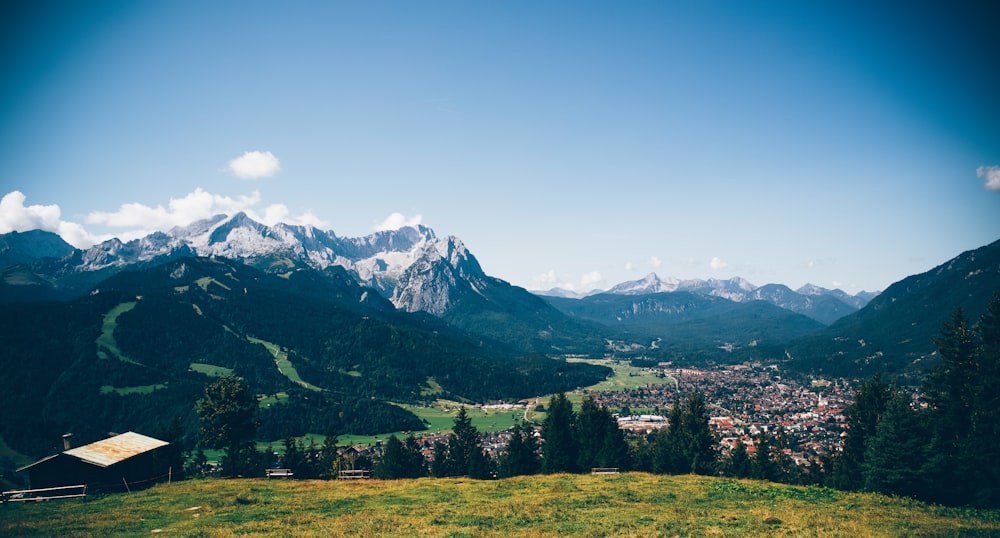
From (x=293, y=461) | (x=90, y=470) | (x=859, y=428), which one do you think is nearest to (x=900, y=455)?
(x=859, y=428)

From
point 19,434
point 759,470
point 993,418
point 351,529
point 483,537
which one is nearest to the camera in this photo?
point 483,537

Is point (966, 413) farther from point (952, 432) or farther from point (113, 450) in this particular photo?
point (113, 450)

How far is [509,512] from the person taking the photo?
103 ft

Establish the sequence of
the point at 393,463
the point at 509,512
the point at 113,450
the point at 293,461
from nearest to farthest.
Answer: the point at 509,512 < the point at 113,450 < the point at 393,463 < the point at 293,461

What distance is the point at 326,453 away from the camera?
102 meters

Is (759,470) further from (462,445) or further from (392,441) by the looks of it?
(392,441)

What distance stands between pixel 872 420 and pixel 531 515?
5264 cm

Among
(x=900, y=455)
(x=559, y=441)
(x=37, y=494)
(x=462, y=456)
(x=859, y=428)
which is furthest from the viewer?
(x=462, y=456)

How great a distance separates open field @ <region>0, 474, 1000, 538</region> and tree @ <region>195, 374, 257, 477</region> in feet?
58.5

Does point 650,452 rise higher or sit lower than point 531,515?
lower

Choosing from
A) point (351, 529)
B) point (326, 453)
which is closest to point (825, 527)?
point (351, 529)

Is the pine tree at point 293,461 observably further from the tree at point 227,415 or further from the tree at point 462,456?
the tree at point 462,456

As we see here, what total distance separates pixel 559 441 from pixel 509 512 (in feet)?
125

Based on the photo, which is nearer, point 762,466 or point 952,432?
point 952,432
